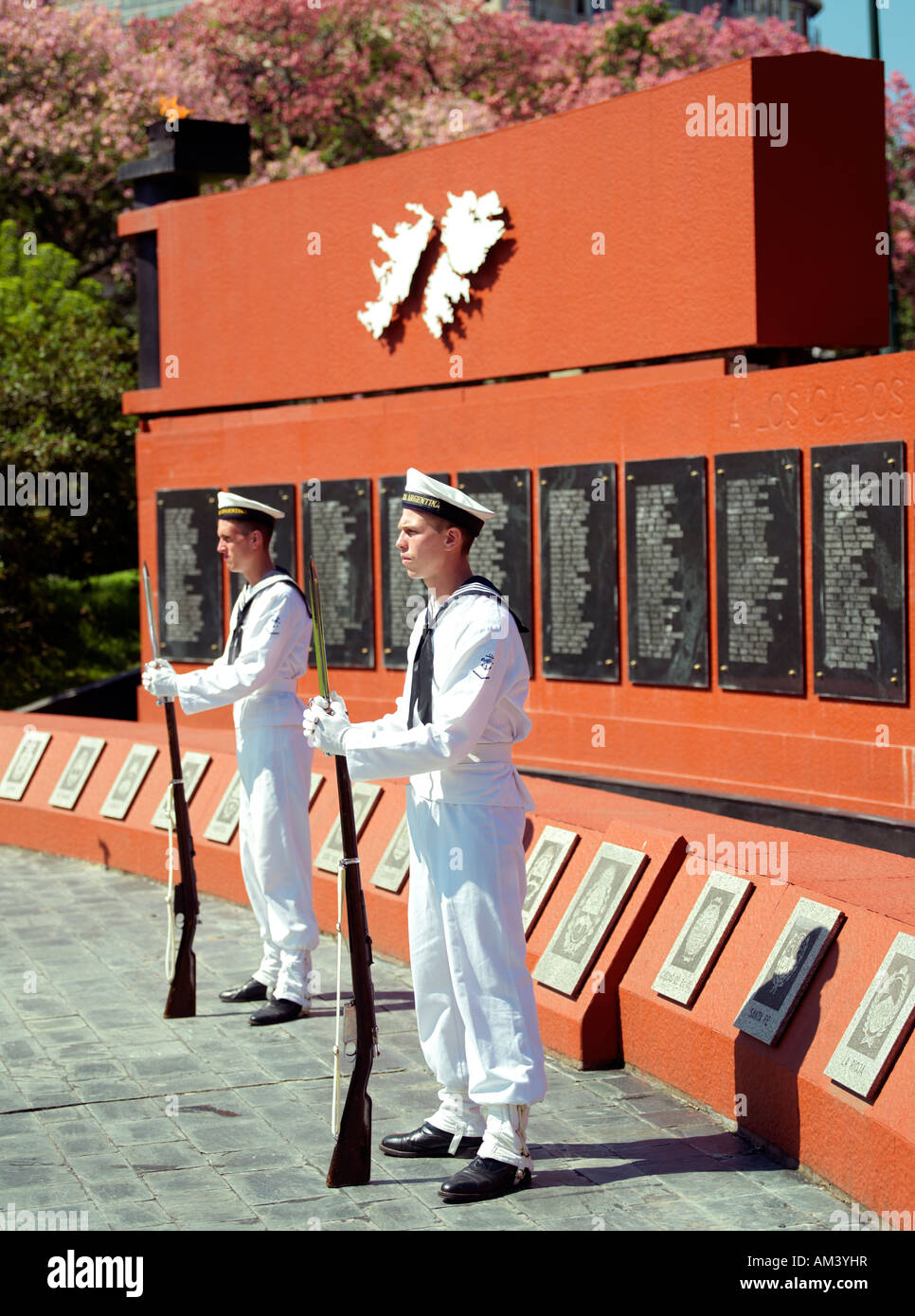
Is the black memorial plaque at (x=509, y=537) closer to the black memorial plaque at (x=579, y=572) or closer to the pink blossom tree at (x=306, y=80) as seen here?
the black memorial plaque at (x=579, y=572)

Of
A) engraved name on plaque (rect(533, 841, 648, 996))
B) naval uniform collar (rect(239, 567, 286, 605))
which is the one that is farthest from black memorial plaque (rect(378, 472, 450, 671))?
engraved name on plaque (rect(533, 841, 648, 996))

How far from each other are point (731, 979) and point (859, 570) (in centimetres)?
336

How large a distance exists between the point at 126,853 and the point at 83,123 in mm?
17088

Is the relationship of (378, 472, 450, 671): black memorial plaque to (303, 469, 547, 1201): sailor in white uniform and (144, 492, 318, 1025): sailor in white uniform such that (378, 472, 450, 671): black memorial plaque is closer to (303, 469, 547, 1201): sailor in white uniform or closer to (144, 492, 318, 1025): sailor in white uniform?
(144, 492, 318, 1025): sailor in white uniform

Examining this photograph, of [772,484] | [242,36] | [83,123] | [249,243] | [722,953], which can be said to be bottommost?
[722,953]

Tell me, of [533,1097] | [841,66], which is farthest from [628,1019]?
[841,66]

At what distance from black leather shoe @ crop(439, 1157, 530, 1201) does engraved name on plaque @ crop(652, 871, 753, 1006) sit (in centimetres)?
112

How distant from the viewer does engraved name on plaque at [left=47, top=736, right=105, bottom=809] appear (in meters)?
11.0

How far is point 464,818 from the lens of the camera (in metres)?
5.00

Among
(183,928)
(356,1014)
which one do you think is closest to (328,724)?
(356,1014)

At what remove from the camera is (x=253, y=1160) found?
524 centimetres

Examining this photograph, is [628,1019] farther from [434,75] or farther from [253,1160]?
[434,75]

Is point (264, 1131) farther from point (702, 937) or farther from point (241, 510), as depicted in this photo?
point (241, 510)

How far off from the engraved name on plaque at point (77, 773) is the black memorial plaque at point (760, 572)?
438 cm
